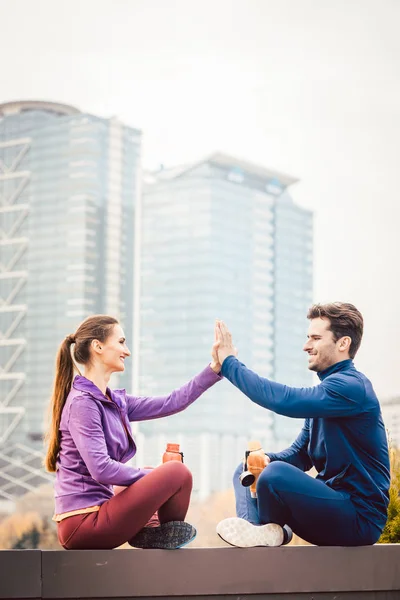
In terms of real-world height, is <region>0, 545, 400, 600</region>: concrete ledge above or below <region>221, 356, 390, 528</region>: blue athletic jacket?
below

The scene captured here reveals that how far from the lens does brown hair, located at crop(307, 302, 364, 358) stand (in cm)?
265

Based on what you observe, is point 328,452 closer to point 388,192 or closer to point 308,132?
point 388,192

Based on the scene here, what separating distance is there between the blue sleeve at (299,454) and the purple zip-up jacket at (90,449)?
1.53 feet

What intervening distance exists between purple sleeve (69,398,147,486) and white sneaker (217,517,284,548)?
0.88 feet

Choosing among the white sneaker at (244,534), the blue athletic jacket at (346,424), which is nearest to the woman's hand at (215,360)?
the blue athletic jacket at (346,424)

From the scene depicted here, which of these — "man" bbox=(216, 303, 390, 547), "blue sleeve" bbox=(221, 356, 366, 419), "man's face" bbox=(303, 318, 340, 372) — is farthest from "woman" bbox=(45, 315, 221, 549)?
"man's face" bbox=(303, 318, 340, 372)

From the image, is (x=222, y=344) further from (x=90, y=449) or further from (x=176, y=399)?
(x=90, y=449)

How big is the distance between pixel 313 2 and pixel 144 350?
84.7 feet

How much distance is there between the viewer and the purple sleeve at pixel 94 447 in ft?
7.61

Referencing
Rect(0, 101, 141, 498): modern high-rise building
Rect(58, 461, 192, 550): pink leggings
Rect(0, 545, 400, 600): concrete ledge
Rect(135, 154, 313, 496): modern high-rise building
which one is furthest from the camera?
Rect(135, 154, 313, 496): modern high-rise building

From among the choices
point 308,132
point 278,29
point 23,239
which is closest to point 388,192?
point 308,132

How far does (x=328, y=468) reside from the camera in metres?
2.57

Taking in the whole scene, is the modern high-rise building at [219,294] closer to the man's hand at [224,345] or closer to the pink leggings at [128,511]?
the man's hand at [224,345]

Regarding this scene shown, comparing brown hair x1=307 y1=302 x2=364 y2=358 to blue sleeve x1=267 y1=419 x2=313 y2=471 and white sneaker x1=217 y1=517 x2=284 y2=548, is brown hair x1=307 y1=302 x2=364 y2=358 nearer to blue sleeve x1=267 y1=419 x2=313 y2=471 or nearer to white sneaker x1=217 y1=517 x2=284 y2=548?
blue sleeve x1=267 y1=419 x2=313 y2=471
